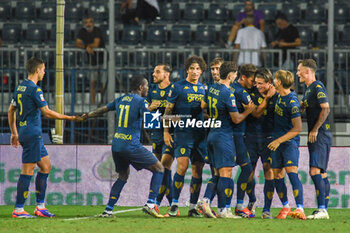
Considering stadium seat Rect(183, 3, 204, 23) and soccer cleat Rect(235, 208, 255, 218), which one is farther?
stadium seat Rect(183, 3, 204, 23)

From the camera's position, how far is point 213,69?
10727 mm

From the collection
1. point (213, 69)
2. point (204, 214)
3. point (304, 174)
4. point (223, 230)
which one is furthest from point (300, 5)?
point (223, 230)

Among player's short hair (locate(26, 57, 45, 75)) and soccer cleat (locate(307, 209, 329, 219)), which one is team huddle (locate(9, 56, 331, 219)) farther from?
player's short hair (locate(26, 57, 45, 75))

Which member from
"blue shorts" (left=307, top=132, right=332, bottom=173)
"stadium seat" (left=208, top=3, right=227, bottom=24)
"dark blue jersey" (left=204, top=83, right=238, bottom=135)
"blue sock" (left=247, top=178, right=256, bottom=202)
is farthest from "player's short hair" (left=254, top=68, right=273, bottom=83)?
"stadium seat" (left=208, top=3, right=227, bottom=24)

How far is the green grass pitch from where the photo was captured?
885 centimetres

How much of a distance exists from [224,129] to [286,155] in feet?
2.82

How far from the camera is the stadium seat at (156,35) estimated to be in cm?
1780

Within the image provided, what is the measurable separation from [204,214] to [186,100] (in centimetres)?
146

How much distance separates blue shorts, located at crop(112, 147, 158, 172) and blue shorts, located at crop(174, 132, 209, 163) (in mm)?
449

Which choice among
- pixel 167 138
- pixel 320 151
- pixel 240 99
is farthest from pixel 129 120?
pixel 320 151

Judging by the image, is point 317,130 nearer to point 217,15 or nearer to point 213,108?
point 213,108

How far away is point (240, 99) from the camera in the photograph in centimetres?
1012

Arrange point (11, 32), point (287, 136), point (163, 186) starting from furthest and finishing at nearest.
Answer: point (11, 32)
point (163, 186)
point (287, 136)

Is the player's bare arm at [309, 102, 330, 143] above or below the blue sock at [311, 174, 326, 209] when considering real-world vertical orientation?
above
